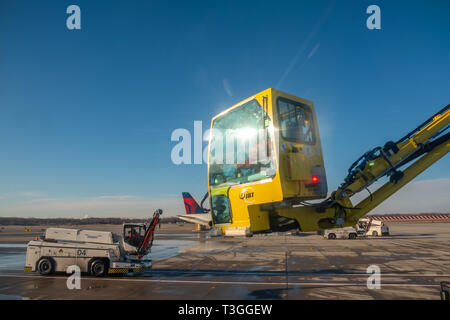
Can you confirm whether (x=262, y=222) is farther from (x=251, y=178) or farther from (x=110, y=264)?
(x=110, y=264)

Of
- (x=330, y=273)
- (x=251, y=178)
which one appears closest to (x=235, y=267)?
(x=330, y=273)

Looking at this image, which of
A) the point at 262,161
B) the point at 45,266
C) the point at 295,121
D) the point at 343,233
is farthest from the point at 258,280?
the point at 343,233

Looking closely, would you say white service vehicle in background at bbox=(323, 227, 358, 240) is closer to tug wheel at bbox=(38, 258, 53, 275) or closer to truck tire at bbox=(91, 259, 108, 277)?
truck tire at bbox=(91, 259, 108, 277)

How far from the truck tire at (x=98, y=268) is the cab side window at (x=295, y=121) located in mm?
13477

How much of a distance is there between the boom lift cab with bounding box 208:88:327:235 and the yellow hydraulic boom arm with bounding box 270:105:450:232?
18.5 inches

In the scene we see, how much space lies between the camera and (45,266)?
45.1ft

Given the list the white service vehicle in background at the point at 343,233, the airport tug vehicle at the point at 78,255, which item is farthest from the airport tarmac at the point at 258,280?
the white service vehicle in background at the point at 343,233

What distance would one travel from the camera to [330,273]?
44.2 ft

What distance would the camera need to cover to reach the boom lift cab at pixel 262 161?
3.41 metres

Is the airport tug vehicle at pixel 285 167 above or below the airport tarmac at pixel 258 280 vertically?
above

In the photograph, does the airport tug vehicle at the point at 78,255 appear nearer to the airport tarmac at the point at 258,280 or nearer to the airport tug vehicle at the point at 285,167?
the airport tarmac at the point at 258,280
